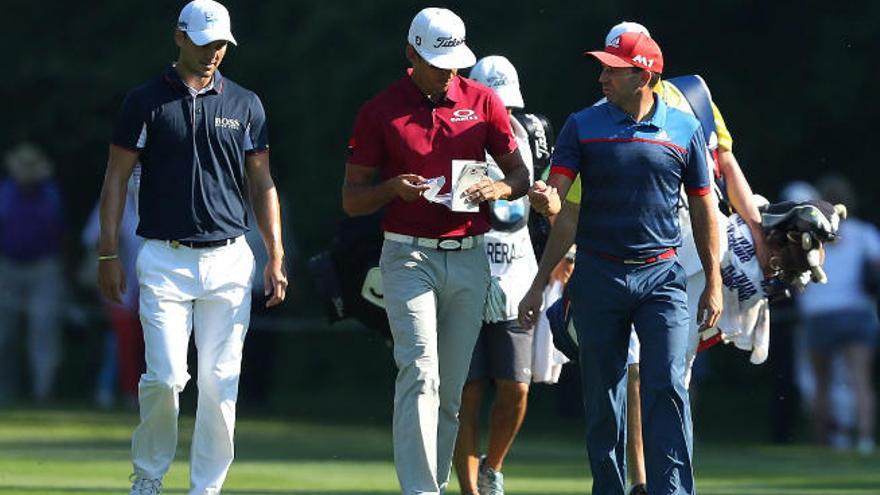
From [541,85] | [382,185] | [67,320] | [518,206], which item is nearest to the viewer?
[382,185]

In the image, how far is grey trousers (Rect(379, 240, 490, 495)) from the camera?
10961 mm

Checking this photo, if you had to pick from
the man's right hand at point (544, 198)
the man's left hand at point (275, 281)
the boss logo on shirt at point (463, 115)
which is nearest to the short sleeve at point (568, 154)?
the man's right hand at point (544, 198)

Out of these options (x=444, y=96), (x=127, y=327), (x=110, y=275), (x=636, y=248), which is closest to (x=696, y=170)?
(x=636, y=248)

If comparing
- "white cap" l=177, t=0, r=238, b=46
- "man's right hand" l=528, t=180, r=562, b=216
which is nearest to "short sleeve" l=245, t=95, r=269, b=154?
"white cap" l=177, t=0, r=238, b=46

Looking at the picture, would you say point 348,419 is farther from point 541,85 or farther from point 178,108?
point 178,108

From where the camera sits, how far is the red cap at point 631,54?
1075 cm

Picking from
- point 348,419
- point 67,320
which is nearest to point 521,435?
point 348,419

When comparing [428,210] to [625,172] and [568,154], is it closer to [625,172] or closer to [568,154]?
[568,154]

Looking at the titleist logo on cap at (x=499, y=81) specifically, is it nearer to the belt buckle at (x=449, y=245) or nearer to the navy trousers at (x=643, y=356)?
the belt buckle at (x=449, y=245)

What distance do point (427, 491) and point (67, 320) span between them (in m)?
14.1

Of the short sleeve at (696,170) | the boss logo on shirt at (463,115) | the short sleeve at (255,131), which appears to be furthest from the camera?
the short sleeve at (255,131)

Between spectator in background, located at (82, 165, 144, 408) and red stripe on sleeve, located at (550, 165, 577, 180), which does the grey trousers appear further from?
spectator in background, located at (82, 165, 144, 408)

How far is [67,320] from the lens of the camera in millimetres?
24500

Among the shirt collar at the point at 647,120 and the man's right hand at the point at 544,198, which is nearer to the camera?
the man's right hand at the point at 544,198
